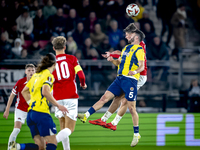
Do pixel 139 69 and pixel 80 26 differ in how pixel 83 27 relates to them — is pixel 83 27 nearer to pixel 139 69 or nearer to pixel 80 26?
pixel 80 26

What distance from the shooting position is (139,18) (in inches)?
464

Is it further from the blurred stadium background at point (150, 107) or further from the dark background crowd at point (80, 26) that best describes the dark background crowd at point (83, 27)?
the blurred stadium background at point (150, 107)

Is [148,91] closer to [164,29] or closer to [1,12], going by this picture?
[164,29]

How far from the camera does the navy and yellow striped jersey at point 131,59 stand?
6562 millimetres

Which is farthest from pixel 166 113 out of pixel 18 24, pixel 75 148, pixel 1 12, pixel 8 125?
pixel 1 12

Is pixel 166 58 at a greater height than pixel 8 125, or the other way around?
pixel 166 58

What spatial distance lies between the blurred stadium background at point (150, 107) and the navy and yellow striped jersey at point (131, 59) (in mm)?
2165

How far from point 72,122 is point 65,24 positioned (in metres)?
5.74

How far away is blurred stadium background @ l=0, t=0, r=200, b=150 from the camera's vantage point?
8539 millimetres

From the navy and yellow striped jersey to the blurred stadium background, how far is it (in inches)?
85.2

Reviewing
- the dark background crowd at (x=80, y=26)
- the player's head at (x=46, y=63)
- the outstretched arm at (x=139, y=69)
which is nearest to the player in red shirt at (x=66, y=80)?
the player's head at (x=46, y=63)

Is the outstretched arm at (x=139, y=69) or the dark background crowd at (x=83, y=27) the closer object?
the outstretched arm at (x=139, y=69)

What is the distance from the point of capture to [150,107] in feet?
31.0

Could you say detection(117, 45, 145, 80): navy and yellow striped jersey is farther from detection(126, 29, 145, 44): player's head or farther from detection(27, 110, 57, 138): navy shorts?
detection(27, 110, 57, 138): navy shorts
